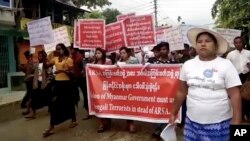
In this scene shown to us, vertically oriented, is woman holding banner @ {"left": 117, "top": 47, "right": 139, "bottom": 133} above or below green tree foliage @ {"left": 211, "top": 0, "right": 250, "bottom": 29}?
below

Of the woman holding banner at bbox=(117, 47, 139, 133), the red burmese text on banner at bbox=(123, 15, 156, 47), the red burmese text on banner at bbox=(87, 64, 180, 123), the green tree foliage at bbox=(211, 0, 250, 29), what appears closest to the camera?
the red burmese text on banner at bbox=(87, 64, 180, 123)

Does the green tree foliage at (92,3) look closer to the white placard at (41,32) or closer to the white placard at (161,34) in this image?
the white placard at (41,32)

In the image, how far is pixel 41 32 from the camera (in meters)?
8.98

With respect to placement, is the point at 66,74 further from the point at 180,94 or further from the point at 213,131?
the point at 213,131

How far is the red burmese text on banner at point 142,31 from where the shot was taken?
23.8ft

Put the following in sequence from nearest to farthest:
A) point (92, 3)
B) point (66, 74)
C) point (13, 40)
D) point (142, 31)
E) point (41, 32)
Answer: point (142, 31), point (66, 74), point (41, 32), point (13, 40), point (92, 3)

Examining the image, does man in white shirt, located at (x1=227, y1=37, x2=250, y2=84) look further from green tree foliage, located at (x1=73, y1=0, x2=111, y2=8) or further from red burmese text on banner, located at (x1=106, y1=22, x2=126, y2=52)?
green tree foliage, located at (x1=73, y1=0, x2=111, y2=8)

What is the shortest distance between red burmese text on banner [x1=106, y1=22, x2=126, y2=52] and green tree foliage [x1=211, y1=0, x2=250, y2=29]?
9.12 m

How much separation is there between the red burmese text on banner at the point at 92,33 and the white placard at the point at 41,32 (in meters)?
1.10

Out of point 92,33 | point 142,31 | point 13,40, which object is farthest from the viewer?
point 13,40

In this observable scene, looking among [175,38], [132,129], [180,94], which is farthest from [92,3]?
[180,94]

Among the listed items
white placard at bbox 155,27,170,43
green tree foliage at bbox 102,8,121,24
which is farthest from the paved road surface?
green tree foliage at bbox 102,8,121,24

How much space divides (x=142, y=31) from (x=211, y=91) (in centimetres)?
390

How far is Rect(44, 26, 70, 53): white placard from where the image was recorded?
29.8ft
